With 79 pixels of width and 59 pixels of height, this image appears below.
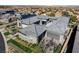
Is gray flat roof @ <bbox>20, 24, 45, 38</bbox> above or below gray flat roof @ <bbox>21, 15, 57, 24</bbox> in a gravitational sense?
below

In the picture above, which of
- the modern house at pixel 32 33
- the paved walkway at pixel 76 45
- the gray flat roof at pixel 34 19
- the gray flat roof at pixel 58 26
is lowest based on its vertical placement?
the paved walkway at pixel 76 45

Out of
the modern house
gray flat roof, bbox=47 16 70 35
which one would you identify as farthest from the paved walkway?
the modern house

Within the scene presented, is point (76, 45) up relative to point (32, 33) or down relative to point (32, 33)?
down

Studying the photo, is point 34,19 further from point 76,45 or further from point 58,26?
point 76,45

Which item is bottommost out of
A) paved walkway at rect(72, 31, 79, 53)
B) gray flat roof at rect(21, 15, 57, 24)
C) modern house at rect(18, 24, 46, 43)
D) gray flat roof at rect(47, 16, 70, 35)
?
paved walkway at rect(72, 31, 79, 53)

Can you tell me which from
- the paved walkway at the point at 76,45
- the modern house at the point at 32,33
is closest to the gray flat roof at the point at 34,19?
the modern house at the point at 32,33

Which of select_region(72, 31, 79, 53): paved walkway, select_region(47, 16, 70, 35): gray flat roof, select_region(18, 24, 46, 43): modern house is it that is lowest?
select_region(72, 31, 79, 53): paved walkway

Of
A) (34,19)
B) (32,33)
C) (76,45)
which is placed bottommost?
(76,45)

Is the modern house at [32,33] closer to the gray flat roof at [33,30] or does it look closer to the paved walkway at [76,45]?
the gray flat roof at [33,30]

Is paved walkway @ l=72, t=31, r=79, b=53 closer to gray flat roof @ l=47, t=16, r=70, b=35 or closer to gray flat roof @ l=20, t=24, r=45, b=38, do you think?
gray flat roof @ l=47, t=16, r=70, b=35

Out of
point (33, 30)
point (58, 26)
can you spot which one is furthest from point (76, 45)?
point (33, 30)

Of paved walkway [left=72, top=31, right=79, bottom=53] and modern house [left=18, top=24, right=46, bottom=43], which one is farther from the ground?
modern house [left=18, top=24, right=46, bottom=43]
